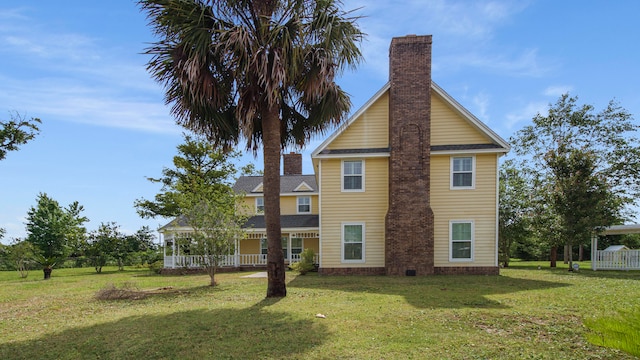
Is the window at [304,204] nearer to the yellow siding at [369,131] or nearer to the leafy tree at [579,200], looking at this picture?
the yellow siding at [369,131]

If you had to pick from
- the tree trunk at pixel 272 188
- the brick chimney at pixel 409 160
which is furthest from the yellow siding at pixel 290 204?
the tree trunk at pixel 272 188

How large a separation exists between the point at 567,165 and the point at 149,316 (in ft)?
66.8

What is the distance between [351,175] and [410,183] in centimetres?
272

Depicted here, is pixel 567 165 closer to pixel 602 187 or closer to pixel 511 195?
pixel 602 187

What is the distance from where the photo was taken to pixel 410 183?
49.1 ft

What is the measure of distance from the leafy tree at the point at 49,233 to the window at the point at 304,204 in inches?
647

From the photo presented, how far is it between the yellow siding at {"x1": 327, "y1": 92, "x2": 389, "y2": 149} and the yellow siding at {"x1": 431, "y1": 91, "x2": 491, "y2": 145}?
2.11 metres

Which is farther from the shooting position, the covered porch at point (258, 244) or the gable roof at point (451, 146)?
the covered porch at point (258, 244)

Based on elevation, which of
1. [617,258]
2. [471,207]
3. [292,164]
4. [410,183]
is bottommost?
[617,258]

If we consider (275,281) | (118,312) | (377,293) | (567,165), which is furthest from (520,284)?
(118,312)

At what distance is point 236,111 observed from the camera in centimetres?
926

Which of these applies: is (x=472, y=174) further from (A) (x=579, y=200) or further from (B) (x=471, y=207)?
(A) (x=579, y=200)

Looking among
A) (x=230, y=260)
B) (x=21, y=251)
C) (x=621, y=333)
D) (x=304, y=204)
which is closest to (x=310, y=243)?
(x=304, y=204)

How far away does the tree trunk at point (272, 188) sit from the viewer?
9453 mm
